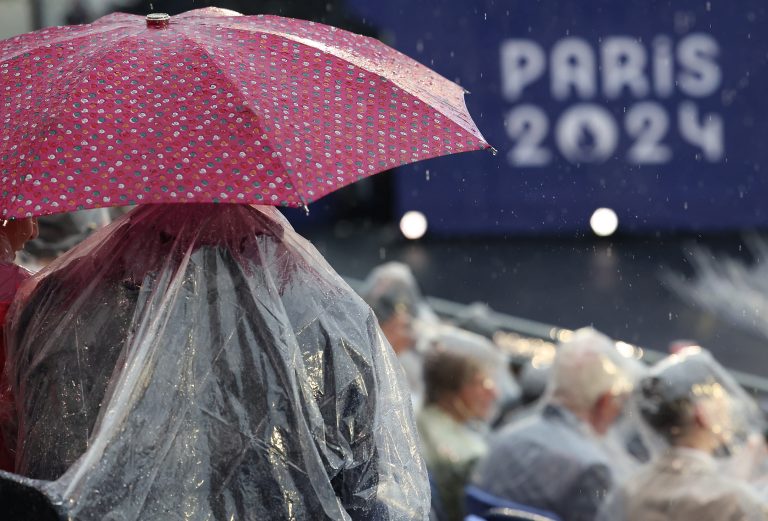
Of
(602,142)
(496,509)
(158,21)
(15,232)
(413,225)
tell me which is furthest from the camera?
(413,225)

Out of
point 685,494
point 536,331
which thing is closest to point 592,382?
point 685,494

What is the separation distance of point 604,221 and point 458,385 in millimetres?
8606

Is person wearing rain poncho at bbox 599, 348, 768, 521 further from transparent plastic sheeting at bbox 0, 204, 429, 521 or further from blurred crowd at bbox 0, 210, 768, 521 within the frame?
transparent plastic sheeting at bbox 0, 204, 429, 521

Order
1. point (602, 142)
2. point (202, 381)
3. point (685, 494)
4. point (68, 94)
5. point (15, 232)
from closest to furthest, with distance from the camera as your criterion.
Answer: point (202, 381), point (68, 94), point (15, 232), point (685, 494), point (602, 142)

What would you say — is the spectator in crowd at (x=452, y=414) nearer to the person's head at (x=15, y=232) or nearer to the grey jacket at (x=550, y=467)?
the grey jacket at (x=550, y=467)

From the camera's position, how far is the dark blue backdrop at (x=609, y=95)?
1222cm

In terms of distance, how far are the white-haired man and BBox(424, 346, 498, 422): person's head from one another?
0.17 m

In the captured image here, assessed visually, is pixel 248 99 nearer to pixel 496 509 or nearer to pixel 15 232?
pixel 15 232

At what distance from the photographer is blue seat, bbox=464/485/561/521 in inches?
172

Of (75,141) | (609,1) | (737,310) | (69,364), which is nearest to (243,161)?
(75,141)

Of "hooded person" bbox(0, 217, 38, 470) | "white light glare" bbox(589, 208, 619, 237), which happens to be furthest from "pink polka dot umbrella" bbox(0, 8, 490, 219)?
"white light glare" bbox(589, 208, 619, 237)

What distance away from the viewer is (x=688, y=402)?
435 centimetres

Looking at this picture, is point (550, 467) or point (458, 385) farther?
point (458, 385)

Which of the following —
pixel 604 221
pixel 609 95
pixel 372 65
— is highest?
pixel 372 65
